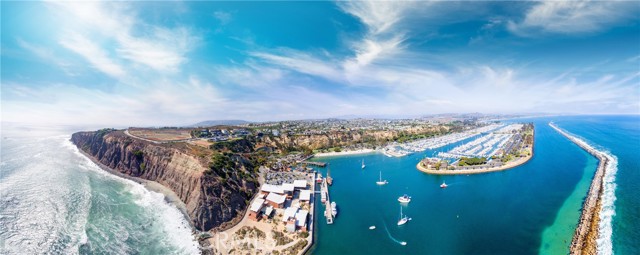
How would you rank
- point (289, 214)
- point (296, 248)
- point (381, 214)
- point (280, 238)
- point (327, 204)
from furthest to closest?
point (327, 204) → point (381, 214) → point (289, 214) → point (280, 238) → point (296, 248)

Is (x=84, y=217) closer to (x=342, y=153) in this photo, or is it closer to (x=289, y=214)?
(x=289, y=214)

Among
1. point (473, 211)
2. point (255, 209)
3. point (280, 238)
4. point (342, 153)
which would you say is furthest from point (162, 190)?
point (342, 153)

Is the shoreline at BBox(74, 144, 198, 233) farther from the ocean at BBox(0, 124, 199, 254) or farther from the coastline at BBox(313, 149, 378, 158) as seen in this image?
the coastline at BBox(313, 149, 378, 158)

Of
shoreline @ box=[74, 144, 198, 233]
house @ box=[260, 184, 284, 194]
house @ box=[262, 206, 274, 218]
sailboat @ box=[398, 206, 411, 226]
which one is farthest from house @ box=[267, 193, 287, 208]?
sailboat @ box=[398, 206, 411, 226]

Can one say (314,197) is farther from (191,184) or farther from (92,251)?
(92,251)

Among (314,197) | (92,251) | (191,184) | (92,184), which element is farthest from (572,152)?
(92,184)

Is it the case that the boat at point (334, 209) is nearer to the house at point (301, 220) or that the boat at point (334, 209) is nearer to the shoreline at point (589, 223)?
the house at point (301, 220)
